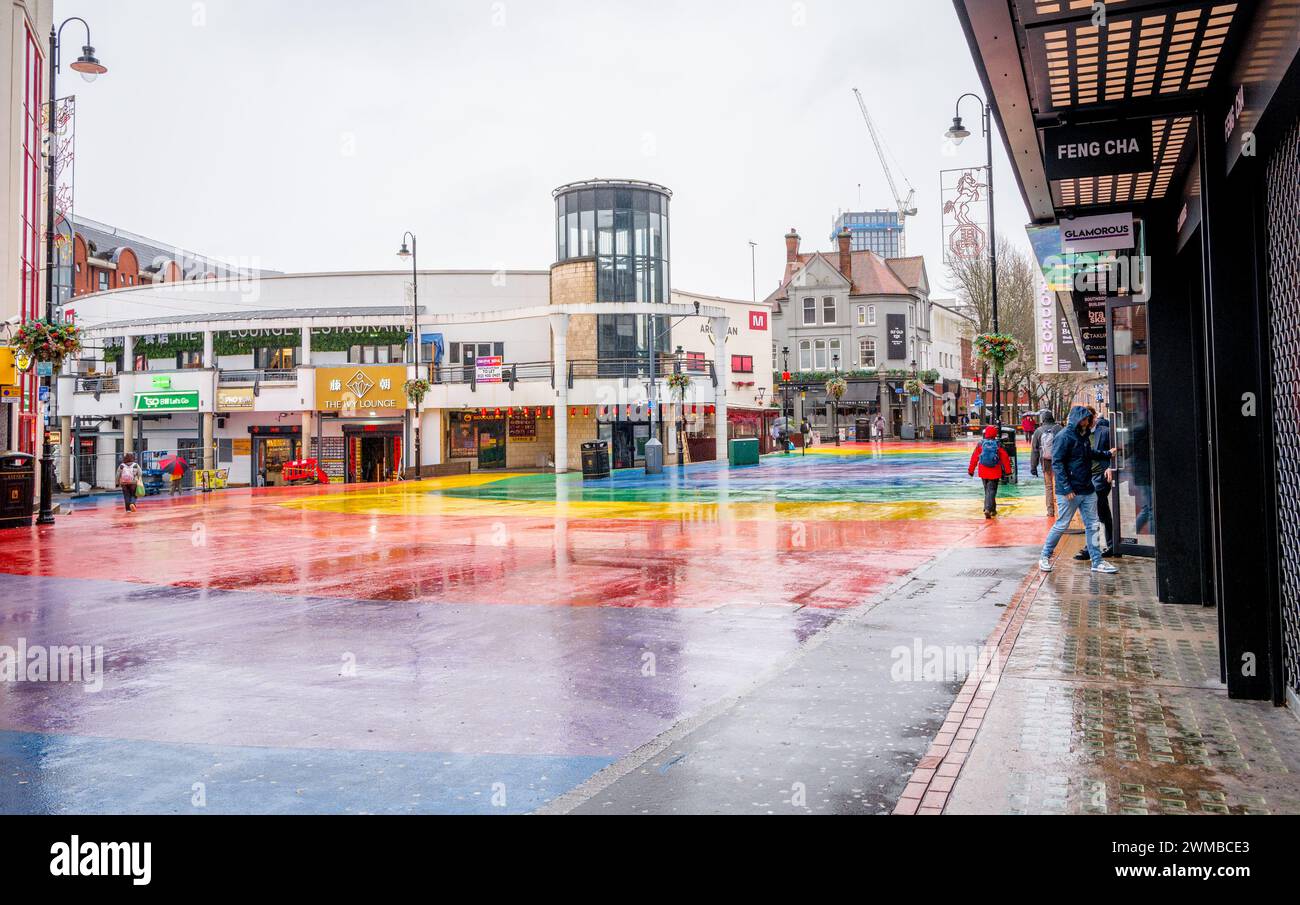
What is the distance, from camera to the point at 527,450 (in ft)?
151

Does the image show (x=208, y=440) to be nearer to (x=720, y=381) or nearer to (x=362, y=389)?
(x=362, y=389)

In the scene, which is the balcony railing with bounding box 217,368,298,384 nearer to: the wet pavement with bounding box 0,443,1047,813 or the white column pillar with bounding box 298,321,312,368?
the white column pillar with bounding box 298,321,312,368

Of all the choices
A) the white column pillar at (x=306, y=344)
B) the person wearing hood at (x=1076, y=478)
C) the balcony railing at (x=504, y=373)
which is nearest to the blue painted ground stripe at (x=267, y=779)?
the person wearing hood at (x=1076, y=478)

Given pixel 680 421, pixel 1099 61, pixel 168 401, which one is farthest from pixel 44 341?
pixel 680 421

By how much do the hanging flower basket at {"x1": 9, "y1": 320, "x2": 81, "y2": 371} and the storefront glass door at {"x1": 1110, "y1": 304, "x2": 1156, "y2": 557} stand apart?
22.2 m

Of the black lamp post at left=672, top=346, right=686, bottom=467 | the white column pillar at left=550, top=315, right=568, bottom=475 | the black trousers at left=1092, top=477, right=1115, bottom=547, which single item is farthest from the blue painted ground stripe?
the black lamp post at left=672, top=346, right=686, bottom=467

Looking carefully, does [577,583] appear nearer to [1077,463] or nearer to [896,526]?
[1077,463]

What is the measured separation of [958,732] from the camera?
5430 millimetres

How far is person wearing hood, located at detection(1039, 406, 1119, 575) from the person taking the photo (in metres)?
10.7

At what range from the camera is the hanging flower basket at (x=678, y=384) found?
41.4 metres

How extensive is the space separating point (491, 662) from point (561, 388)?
108ft

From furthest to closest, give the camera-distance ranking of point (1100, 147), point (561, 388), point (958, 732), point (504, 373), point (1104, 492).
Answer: point (504, 373), point (561, 388), point (1104, 492), point (1100, 147), point (958, 732)

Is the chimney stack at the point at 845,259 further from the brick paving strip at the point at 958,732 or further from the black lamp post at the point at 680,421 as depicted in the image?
the brick paving strip at the point at 958,732
